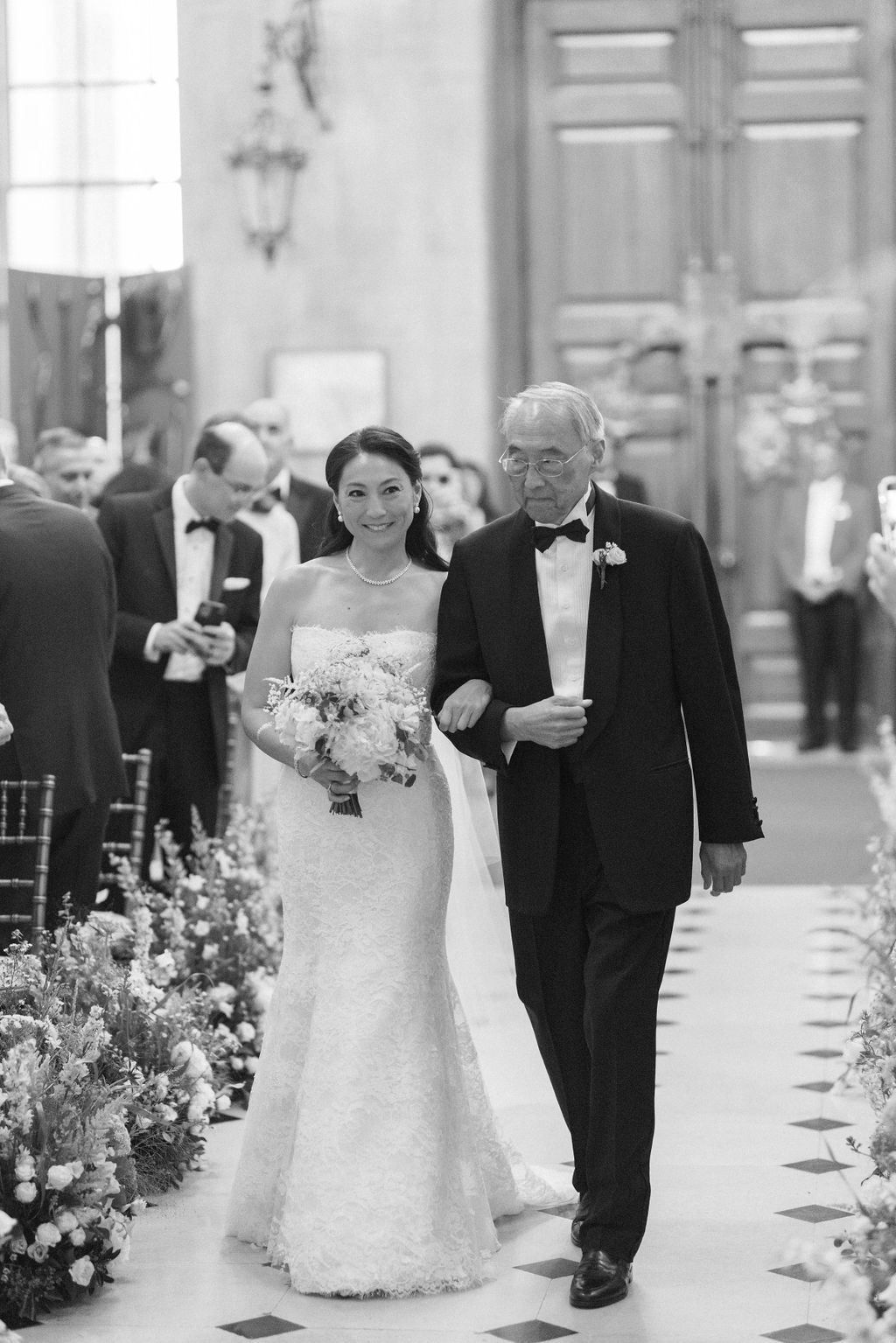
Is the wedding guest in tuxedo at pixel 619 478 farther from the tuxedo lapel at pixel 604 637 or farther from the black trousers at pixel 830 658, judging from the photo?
the tuxedo lapel at pixel 604 637

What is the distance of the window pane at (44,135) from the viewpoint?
14.3 metres

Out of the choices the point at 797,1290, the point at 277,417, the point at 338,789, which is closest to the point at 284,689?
the point at 338,789

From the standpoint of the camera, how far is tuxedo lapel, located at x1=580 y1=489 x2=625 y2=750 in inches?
173

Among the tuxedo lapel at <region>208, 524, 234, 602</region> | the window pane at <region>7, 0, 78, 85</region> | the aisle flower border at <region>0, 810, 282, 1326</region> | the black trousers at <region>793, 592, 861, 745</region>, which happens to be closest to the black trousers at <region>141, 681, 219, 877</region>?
the aisle flower border at <region>0, 810, 282, 1326</region>

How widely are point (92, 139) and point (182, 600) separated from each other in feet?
25.8

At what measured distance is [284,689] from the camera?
472 cm

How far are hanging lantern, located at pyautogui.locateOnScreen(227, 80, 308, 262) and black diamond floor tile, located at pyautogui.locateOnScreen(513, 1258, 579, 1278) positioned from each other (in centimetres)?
995

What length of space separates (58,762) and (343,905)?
1.29 meters

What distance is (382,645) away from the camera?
4723 millimetres

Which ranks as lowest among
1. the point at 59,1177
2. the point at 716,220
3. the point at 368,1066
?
the point at 59,1177

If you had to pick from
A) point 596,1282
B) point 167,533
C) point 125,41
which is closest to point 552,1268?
point 596,1282

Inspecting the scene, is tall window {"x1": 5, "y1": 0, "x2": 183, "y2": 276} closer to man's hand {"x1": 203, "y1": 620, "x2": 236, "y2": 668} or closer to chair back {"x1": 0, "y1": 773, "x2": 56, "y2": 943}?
man's hand {"x1": 203, "y1": 620, "x2": 236, "y2": 668}

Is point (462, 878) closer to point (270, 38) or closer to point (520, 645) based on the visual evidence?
point (520, 645)

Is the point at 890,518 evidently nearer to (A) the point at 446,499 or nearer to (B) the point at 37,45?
(A) the point at 446,499
